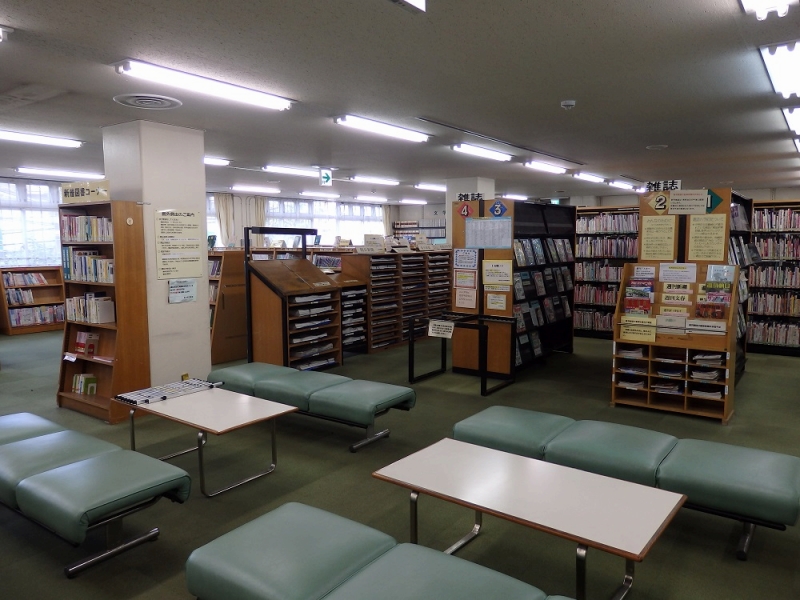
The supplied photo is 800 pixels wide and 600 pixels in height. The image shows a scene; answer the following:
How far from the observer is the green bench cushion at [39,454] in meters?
2.84

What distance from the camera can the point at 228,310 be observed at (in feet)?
24.5

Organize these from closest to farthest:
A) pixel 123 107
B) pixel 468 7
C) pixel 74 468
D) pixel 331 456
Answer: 1. pixel 74 468
2. pixel 468 7
3. pixel 331 456
4. pixel 123 107

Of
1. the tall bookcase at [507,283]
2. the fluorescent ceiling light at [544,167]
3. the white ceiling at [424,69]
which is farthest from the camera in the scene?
the fluorescent ceiling light at [544,167]

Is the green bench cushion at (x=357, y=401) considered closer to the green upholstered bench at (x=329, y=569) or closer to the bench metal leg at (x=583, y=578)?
the green upholstered bench at (x=329, y=569)

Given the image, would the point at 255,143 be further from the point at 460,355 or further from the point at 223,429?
the point at 223,429

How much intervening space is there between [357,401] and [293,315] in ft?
8.64

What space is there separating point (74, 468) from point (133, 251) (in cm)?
277

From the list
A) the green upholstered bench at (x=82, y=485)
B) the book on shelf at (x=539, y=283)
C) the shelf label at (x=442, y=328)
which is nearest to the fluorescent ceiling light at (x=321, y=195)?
the book on shelf at (x=539, y=283)

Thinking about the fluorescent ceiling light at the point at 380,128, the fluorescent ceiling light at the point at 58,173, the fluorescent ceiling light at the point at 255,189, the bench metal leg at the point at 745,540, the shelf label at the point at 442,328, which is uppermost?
the fluorescent ceiling light at the point at 255,189

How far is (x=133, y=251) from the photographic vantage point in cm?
513

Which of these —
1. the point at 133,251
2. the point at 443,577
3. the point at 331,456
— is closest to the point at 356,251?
the point at 133,251

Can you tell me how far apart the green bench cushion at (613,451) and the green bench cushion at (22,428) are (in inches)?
131

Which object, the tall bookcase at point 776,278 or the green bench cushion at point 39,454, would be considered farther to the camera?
the tall bookcase at point 776,278

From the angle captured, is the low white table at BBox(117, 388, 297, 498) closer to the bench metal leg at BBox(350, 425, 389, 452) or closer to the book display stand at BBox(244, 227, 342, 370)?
the bench metal leg at BBox(350, 425, 389, 452)
